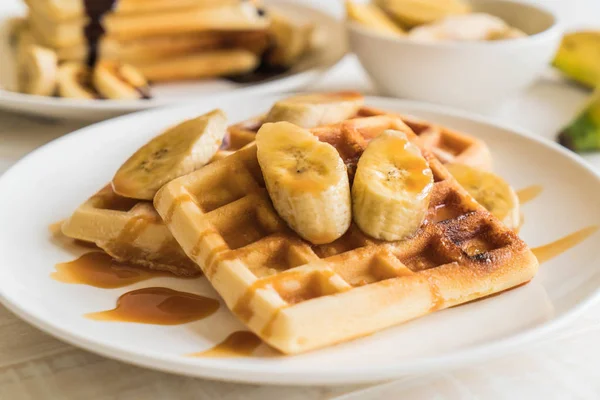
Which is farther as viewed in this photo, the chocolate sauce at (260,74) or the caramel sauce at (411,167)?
the chocolate sauce at (260,74)

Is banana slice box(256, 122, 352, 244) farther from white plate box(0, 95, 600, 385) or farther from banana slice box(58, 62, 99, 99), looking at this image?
banana slice box(58, 62, 99, 99)

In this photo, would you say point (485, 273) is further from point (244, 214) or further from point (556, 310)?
point (244, 214)

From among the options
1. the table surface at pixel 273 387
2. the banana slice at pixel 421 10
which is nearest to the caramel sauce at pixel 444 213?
the table surface at pixel 273 387

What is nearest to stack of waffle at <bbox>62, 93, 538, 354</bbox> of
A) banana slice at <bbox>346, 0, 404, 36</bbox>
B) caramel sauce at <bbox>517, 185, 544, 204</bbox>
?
caramel sauce at <bbox>517, 185, 544, 204</bbox>

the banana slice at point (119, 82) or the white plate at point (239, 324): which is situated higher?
the white plate at point (239, 324)

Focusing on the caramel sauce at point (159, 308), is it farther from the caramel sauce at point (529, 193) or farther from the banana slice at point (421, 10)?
the banana slice at point (421, 10)
